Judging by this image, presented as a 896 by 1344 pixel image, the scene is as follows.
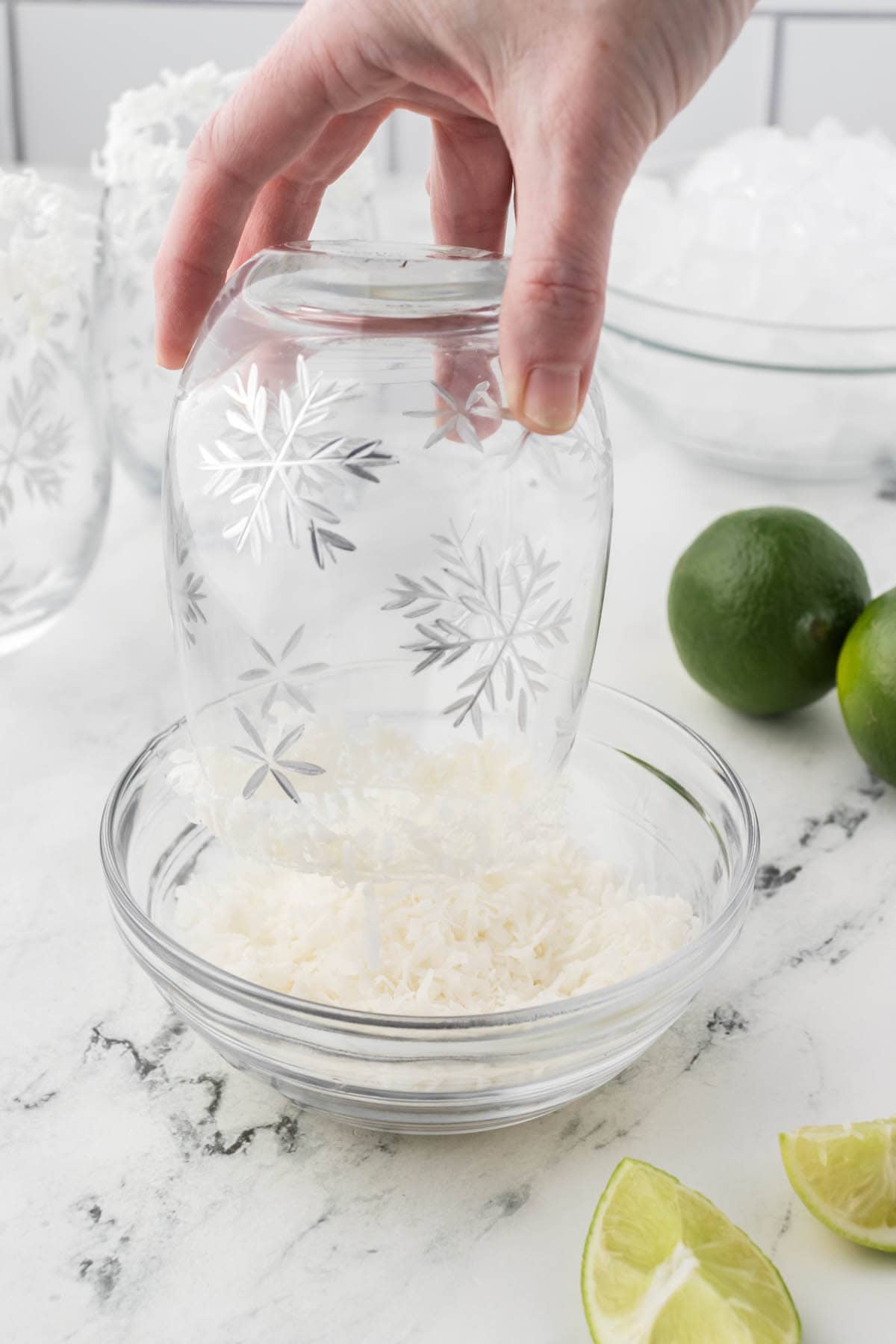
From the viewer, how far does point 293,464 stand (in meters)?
0.67

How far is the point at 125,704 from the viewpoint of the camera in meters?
1.15

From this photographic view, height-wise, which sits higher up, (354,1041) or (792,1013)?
(354,1041)

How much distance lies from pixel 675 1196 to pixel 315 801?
0.81 ft

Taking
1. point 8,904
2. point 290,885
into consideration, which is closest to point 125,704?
point 8,904

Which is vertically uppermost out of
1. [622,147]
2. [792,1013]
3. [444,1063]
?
[622,147]

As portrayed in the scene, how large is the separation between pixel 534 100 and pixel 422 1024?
417 mm

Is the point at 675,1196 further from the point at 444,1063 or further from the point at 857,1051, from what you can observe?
the point at 857,1051

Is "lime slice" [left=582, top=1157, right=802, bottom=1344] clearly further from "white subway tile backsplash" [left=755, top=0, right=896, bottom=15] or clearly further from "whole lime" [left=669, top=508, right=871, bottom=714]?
"white subway tile backsplash" [left=755, top=0, right=896, bottom=15]

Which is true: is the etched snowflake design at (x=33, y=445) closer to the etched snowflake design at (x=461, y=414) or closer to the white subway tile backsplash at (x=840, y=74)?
the etched snowflake design at (x=461, y=414)

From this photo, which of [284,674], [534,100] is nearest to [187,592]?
[284,674]

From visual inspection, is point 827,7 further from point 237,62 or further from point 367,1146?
point 367,1146

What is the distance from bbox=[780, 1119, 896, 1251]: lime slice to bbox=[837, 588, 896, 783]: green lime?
14.7 inches

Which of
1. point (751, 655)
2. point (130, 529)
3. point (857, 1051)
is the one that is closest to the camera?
point (857, 1051)

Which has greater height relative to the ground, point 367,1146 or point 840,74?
point 840,74
